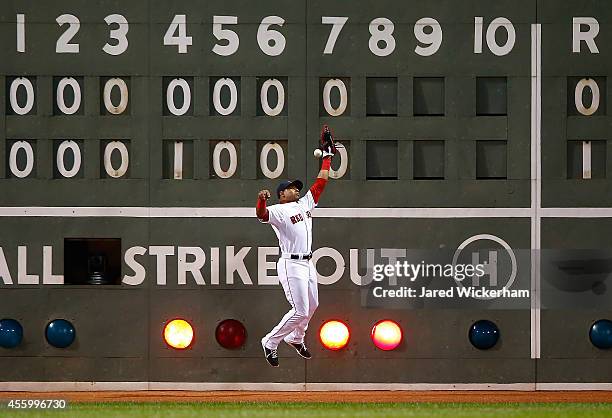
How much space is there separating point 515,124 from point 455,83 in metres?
0.58

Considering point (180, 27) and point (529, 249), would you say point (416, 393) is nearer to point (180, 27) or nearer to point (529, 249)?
point (529, 249)

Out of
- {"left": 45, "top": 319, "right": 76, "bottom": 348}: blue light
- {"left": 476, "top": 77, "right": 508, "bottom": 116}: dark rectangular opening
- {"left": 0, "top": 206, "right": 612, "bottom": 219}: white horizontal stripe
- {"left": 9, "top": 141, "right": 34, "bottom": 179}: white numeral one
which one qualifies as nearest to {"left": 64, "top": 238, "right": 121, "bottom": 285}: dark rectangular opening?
{"left": 0, "top": 206, "right": 612, "bottom": 219}: white horizontal stripe

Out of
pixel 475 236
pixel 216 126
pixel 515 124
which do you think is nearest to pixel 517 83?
pixel 515 124

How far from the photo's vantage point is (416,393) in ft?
39.1

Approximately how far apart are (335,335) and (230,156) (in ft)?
5.40

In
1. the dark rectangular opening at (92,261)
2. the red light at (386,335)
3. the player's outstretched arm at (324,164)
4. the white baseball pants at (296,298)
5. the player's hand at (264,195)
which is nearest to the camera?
the player's hand at (264,195)

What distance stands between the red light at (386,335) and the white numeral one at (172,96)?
90.5 inches

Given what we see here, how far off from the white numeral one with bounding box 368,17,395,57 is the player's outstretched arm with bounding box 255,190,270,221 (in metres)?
1.45

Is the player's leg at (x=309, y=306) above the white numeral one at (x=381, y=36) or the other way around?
the other way around

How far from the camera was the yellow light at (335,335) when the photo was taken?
468 inches

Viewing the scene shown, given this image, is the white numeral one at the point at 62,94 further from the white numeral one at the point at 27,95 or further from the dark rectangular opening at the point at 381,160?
the dark rectangular opening at the point at 381,160

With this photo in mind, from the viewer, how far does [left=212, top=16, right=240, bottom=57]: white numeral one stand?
470 inches

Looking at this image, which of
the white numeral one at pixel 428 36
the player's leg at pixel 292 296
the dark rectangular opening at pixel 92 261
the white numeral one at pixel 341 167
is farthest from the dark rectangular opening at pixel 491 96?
the dark rectangular opening at pixel 92 261

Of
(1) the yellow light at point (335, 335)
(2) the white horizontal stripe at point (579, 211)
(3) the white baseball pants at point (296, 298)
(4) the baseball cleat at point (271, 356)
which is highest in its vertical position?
(2) the white horizontal stripe at point (579, 211)
